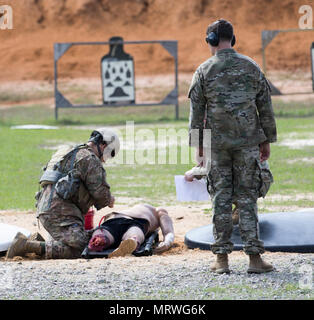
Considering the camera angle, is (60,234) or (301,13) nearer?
(60,234)

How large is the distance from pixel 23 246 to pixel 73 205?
51cm

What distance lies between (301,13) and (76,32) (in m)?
9.27

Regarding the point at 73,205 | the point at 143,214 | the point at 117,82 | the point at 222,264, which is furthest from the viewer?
the point at 117,82

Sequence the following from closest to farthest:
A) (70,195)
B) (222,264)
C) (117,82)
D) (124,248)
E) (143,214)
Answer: (222,264) < (124,248) < (70,195) < (143,214) < (117,82)

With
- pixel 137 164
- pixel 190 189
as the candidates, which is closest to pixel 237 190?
pixel 190 189

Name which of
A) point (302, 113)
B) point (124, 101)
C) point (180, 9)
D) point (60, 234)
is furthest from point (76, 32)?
point (60, 234)

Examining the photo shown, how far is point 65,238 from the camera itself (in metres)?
6.08

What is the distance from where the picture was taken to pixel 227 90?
478 cm

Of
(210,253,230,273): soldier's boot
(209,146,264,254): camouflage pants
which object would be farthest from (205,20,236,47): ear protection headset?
(210,253,230,273): soldier's boot

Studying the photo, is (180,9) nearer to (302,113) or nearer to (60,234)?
(302,113)

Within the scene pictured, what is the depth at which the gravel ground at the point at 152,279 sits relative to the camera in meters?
4.40

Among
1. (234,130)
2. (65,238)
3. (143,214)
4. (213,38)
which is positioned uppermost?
(213,38)

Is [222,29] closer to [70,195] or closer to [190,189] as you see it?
[190,189]

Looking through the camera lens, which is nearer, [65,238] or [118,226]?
[65,238]
